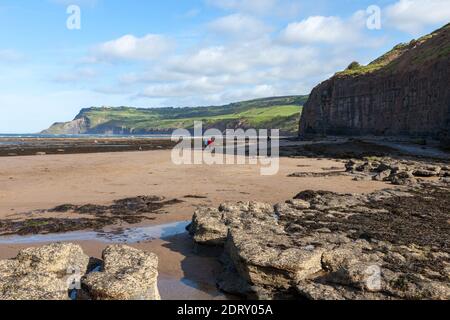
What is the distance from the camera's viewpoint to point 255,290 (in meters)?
7.84

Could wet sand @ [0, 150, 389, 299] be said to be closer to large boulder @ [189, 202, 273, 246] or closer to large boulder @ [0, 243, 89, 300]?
large boulder @ [189, 202, 273, 246]

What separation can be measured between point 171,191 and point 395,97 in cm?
5373

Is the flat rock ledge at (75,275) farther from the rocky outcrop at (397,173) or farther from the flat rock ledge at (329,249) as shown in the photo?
the rocky outcrop at (397,173)

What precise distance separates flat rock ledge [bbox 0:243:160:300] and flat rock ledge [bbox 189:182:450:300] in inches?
72.2

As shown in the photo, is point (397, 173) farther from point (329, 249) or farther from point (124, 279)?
point (124, 279)

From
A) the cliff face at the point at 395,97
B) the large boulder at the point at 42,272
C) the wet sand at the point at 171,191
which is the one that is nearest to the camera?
the large boulder at the point at 42,272

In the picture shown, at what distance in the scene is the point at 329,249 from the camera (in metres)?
8.83

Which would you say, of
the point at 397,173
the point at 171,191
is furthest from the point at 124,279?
the point at 397,173

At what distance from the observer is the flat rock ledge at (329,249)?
7.19 meters

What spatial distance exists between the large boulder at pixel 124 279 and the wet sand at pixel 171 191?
728mm

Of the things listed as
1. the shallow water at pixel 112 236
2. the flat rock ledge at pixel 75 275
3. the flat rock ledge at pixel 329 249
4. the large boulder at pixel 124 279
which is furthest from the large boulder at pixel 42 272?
the shallow water at pixel 112 236
